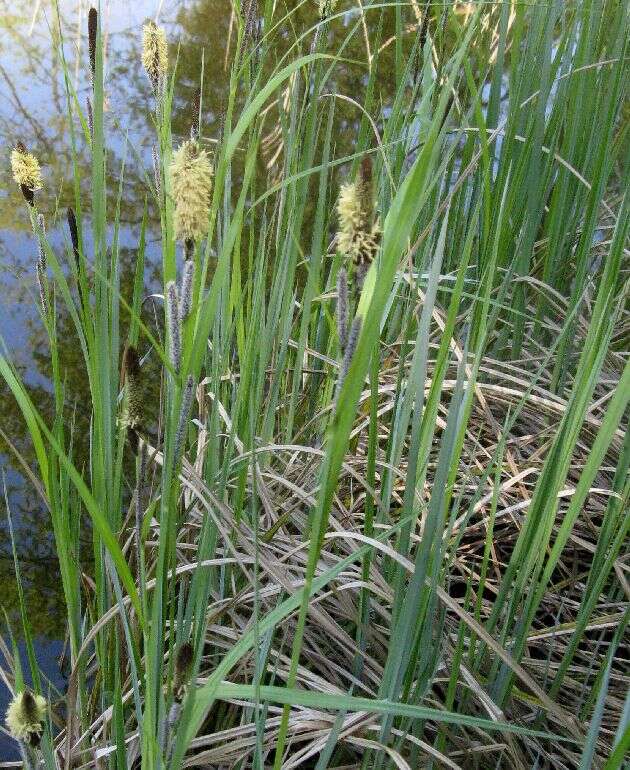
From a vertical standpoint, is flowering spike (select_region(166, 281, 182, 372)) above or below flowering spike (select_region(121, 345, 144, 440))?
above

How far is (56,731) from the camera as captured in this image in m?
1.16

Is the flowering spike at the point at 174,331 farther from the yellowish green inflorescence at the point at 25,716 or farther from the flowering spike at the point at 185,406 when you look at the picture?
the yellowish green inflorescence at the point at 25,716

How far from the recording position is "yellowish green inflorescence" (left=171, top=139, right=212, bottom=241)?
19.5 inches

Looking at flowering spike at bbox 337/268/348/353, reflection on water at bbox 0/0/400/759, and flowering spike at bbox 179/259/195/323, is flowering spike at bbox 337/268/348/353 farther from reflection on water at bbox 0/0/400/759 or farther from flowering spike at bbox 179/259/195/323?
reflection on water at bbox 0/0/400/759

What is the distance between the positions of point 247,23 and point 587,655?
98 centimetres

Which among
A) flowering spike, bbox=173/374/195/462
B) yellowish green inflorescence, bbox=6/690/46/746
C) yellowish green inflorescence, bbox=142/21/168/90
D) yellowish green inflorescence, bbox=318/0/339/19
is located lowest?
yellowish green inflorescence, bbox=6/690/46/746

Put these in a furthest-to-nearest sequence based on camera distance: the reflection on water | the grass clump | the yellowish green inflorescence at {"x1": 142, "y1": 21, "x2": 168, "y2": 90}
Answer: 1. the reflection on water
2. the yellowish green inflorescence at {"x1": 142, "y1": 21, "x2": 168, "y2": 90}
3. the grass clump

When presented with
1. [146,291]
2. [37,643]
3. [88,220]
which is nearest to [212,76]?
[88,220]

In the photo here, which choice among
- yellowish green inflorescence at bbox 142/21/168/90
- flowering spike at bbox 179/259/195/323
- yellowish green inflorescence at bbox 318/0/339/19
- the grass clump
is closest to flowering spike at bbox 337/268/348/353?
the grass clump

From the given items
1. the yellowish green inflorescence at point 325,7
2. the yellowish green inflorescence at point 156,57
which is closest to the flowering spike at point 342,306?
the yellowish green inflorescence at point 156,57

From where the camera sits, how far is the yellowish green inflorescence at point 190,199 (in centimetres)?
49

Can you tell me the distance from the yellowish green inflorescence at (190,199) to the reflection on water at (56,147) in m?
0.34

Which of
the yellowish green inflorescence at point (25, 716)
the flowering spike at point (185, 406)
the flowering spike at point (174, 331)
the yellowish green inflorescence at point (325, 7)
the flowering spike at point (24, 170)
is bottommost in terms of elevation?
the yellowish green inflorescence at point (25, 716)

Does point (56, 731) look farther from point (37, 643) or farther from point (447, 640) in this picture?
point (447, 640)
